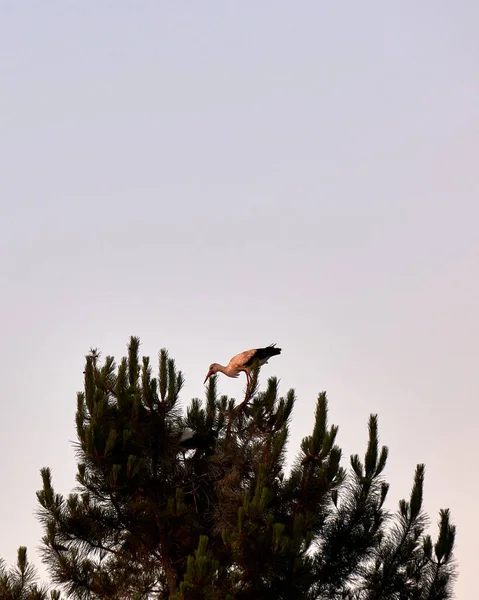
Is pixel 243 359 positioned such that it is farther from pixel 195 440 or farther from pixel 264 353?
pixel 195 440

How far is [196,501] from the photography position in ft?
45.4

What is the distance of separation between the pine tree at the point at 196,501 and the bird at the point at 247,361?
518 mm

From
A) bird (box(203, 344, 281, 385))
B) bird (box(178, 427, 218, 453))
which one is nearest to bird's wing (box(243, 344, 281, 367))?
bird (box(203, 344, 281, 385))

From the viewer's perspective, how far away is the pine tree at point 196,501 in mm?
12672

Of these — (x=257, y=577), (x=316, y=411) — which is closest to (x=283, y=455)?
(x=316, y=411)

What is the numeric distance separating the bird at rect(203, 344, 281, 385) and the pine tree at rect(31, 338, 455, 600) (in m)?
0.52

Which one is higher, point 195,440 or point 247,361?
point 247,361

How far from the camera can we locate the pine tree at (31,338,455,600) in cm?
1267

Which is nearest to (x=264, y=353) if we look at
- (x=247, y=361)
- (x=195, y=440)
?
(x=247, y=361)

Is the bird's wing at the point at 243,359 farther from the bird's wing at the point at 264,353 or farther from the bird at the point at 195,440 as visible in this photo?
the bird at the point at 195,440

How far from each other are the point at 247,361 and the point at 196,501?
6.29 ft

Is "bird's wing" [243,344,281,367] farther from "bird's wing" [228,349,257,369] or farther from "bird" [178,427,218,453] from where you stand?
"bird" [178,427,218,453]

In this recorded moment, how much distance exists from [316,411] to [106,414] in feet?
8.54

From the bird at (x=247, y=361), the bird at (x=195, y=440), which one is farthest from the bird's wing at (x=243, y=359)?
the bird at (x=195, y=440)
